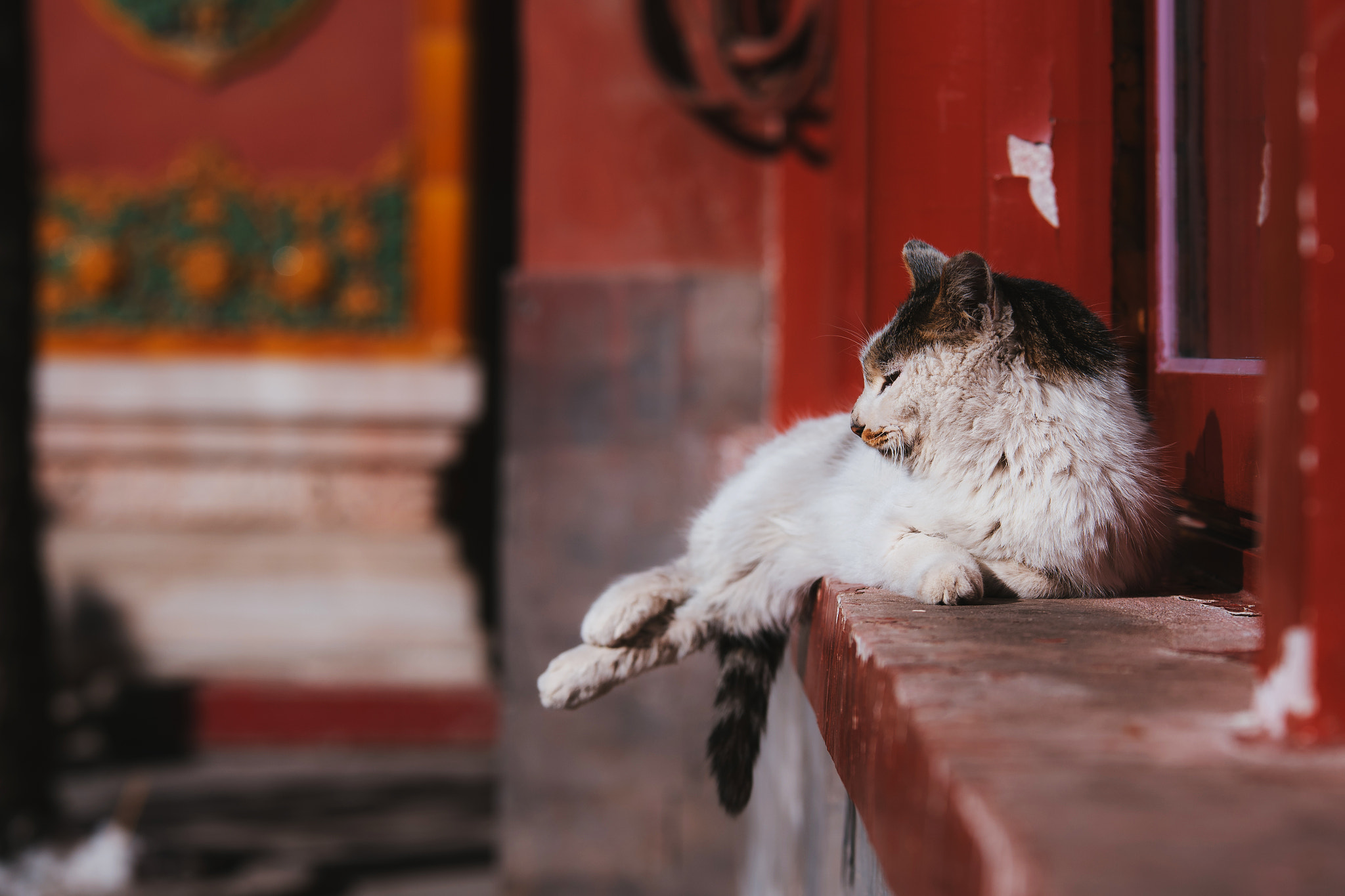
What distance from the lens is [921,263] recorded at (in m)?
1.46

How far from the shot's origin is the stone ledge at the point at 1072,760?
63 centimetres

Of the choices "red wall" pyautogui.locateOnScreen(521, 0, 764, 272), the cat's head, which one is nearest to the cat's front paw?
the cat's head

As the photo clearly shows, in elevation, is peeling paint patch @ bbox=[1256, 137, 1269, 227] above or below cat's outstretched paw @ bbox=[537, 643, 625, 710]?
above

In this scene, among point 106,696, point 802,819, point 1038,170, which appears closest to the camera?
point 1038,170

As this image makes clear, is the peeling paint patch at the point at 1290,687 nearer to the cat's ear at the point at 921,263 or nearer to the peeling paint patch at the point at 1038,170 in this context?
the cat's ear at the point at 921,263

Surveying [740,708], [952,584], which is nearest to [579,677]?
[740,708]

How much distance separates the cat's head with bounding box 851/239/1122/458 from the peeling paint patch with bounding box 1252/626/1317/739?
1.85ft

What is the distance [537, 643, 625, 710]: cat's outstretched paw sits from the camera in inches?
62.7

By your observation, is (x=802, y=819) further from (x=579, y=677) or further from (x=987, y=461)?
(x=987, y=461)

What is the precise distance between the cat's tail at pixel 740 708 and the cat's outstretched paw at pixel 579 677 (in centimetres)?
18

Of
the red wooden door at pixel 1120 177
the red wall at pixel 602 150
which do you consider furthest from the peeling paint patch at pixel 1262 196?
the red wall at pixel 602 150

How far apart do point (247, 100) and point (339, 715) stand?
251 centimetres

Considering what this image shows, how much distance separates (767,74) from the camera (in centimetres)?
302

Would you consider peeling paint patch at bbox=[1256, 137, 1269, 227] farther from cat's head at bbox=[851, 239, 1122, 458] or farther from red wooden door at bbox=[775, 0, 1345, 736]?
cat's head at bbox=[851, 239, 1122, 458]
